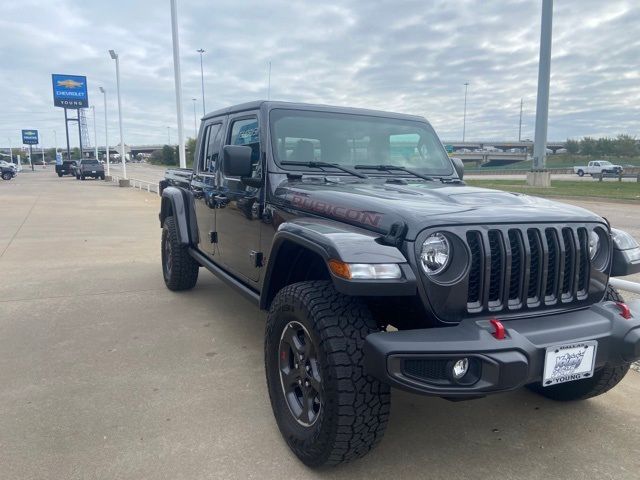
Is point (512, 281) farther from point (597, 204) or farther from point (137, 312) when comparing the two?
point (597, 204)

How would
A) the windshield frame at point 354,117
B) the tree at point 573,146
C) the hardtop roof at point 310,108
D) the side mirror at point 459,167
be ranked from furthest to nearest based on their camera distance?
1. the tree at point 573,146
2. the side mirror at point 459,167
3. the hardtop roof at point 310,108
4. the windshield frame at point 354,117

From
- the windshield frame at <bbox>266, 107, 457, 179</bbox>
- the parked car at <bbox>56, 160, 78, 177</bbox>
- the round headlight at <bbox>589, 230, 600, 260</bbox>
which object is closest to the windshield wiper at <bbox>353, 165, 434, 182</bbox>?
the windshield frame at <bbox>266, 107, 457, 179</bbox>

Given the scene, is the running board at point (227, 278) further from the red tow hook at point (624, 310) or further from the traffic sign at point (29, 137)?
the traffic sign at point (29, 137)

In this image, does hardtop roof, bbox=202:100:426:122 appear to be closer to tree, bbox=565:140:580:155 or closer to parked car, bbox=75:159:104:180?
parked car, bbox=75:159:104:180

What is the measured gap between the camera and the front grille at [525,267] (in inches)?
94.3

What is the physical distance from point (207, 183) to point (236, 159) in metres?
1.46

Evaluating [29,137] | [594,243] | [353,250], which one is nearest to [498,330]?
[353,250]

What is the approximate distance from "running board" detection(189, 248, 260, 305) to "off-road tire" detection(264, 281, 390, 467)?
113cm

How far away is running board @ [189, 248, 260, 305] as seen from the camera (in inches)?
146

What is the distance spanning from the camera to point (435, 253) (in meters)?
2.38

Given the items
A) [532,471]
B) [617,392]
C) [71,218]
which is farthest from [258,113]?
[71,218]

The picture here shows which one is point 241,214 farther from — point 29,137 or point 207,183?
point 29,137

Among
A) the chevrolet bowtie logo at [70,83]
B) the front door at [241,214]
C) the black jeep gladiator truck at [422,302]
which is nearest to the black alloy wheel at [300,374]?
the black jeep gladiator truck at [422,302]

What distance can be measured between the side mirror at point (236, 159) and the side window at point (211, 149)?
1.13m
